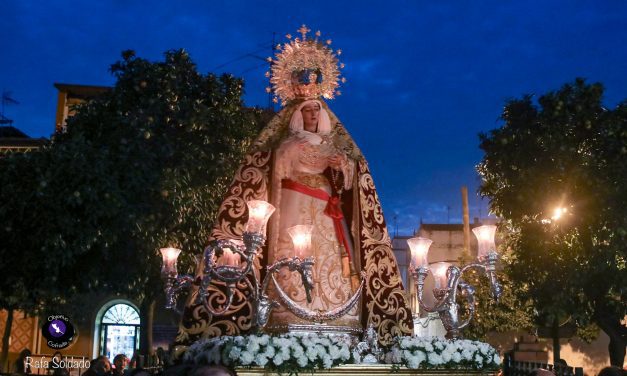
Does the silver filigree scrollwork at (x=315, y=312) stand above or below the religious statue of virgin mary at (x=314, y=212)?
below

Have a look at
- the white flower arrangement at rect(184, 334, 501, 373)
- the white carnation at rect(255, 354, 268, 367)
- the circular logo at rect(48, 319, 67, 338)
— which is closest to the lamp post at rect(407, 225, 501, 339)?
the white flower arrangement at rect(184, 334, 501, 373)

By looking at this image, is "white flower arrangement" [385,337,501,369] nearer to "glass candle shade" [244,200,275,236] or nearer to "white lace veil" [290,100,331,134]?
"glass candle shade" [244,200,275,236]

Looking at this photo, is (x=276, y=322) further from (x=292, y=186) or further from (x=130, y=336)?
(x=130, y=336)

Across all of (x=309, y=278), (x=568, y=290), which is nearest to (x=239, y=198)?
(x=309, y=278)

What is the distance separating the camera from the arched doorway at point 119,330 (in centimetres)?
2331

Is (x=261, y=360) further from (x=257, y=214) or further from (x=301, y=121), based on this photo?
(x=301, y=121)

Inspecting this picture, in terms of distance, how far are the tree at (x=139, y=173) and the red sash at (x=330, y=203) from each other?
4022 millimetres

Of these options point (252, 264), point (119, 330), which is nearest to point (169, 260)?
point (252, 264)

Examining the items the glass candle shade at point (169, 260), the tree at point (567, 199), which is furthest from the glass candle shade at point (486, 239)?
the tree at point (567, 199)

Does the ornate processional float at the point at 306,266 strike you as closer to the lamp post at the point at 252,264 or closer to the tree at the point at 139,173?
the lamp post at the point at 252,264

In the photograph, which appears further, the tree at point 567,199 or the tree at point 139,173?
the tree at point 567,199

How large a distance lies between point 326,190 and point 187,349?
2800mm

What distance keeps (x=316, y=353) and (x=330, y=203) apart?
268cm

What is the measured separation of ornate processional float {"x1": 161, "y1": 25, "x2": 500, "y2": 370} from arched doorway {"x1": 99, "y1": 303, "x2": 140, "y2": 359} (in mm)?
15813
